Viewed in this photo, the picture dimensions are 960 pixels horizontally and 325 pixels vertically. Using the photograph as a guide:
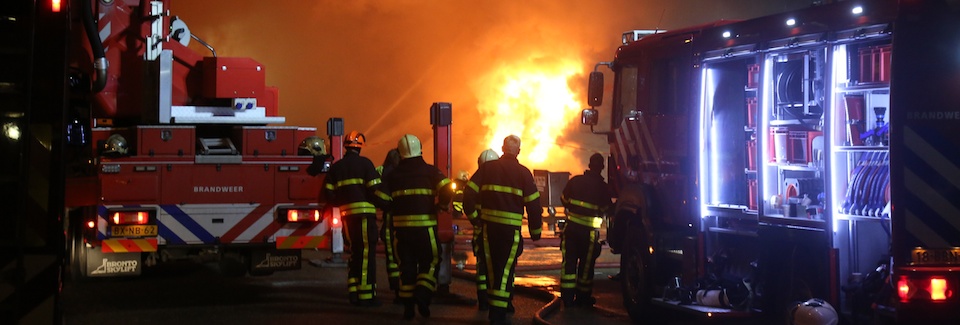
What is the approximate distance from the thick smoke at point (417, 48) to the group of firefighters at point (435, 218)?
1664 cm

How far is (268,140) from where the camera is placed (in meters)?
10.5

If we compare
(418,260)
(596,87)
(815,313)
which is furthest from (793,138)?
(418,260)

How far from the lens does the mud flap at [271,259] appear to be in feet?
34.5

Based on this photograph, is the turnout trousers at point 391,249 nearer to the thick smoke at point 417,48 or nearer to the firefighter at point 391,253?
the firefighter at point 391,253

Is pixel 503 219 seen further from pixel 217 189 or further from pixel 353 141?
pixel 217 189

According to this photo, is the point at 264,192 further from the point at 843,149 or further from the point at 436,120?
the point at 843,149

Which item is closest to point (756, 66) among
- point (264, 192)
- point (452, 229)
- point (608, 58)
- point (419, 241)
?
point (419, 241)

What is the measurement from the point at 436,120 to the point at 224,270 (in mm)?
2529

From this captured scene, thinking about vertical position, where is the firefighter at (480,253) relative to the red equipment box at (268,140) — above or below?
below

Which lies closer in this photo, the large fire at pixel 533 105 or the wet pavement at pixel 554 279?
the wet pavement at pixel 554 279

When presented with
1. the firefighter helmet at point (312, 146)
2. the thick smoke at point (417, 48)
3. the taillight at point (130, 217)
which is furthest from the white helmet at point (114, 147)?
the thick smoke at point (417, 48)

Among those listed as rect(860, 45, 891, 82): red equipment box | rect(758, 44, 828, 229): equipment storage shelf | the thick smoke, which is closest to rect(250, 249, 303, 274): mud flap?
rect(758, 44, 828, 229): equipment storage shelf

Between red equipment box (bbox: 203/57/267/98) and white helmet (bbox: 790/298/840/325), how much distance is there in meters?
5.89

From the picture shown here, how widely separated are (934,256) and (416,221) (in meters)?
4.34
